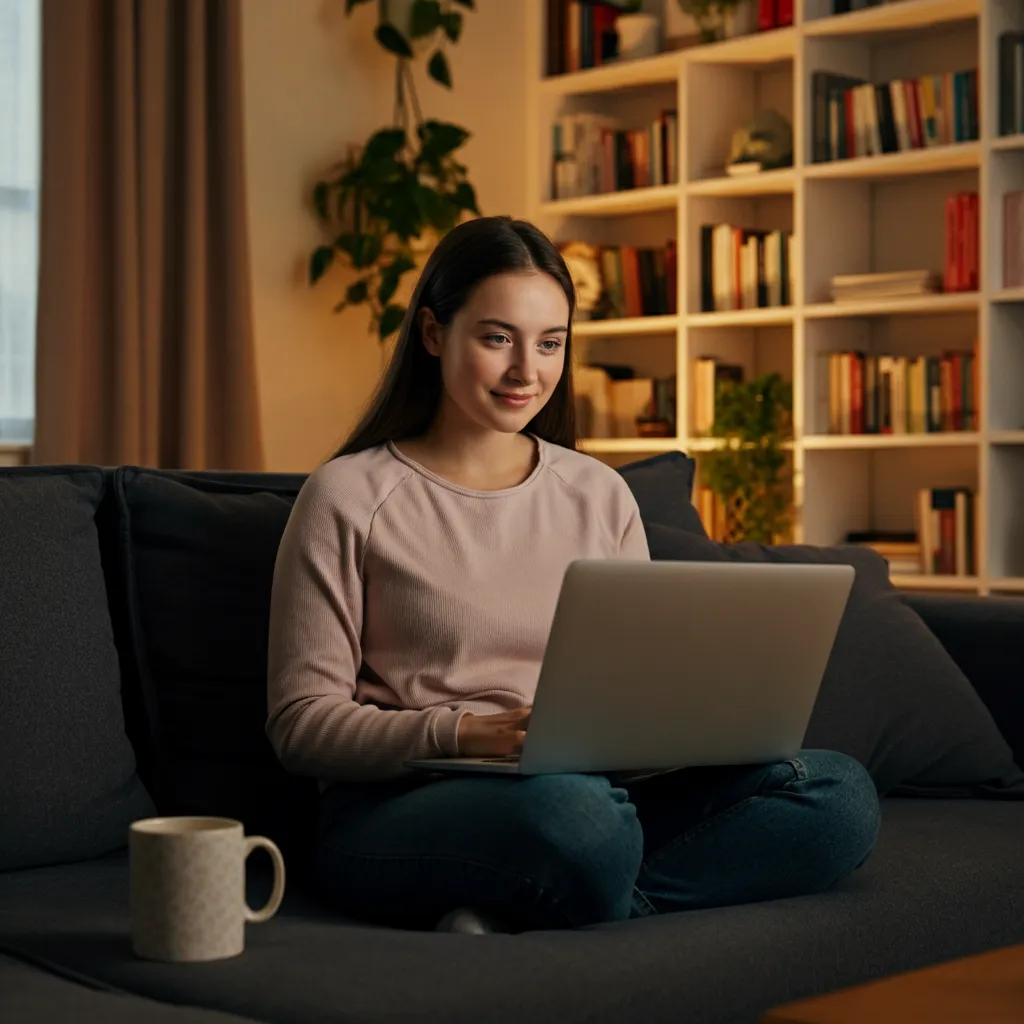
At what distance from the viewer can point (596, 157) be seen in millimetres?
4672

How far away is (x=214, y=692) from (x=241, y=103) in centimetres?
253

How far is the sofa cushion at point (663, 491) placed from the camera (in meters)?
2.21

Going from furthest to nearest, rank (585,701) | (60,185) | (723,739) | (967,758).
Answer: (60,185) → (967,758) → (723,739) → (585,701)

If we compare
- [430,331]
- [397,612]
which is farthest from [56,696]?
[430,331]

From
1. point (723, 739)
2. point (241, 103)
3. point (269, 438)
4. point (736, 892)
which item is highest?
point (241, 103)

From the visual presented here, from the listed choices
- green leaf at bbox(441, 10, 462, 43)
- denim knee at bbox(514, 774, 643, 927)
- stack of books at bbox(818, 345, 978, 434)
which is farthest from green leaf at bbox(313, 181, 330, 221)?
denim knee at bbox(514, 774, 643, 927)

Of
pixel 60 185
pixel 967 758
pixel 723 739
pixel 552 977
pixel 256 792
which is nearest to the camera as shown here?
pixel 552 977

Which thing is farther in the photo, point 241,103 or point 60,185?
point 241,103

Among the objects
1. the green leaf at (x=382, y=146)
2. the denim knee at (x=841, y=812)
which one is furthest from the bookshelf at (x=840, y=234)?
the denim knee at (x=841, y=812)

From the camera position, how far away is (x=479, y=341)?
1814 millimetres

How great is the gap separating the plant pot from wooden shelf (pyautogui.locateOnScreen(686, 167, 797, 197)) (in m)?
0.43

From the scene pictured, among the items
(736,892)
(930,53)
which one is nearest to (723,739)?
(736,892)

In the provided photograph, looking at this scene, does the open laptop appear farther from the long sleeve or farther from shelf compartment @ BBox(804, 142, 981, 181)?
shelf compartment @ BBox(804, 142, 981, 181)

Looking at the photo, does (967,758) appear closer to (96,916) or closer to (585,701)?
(585,701)
